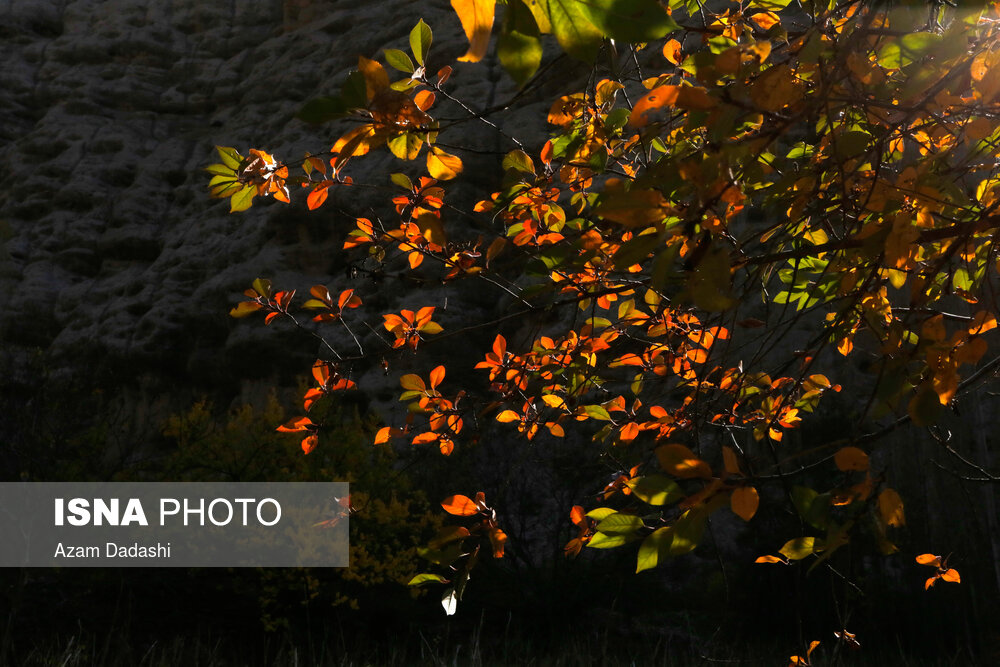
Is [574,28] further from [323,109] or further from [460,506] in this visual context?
[460,506]

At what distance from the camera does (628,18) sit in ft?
1.75

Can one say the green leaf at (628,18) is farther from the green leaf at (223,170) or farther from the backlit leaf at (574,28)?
the green leaf at (223,170)

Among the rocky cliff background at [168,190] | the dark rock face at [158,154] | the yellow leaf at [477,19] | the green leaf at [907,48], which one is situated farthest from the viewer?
the dark rock face at [158,154]

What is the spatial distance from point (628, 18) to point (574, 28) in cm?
4

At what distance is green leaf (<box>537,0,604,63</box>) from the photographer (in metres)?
0.55

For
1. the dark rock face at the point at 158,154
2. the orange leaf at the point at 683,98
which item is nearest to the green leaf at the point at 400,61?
the orange leaf at the point at 683,98

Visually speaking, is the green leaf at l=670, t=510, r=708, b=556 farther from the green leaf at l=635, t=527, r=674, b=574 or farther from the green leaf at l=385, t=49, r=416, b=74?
the green leaf at l=385, t=49, r=416, b=74

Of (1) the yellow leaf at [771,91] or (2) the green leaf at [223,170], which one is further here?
(2) the green leaf at [223,170]

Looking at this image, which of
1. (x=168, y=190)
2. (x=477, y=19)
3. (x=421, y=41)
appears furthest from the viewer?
(x=168, y=190)

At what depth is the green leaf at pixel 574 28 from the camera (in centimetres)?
55

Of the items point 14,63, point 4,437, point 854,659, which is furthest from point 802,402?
point 14,63

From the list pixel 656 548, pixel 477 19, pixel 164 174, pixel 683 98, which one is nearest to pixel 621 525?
pixel 656 548

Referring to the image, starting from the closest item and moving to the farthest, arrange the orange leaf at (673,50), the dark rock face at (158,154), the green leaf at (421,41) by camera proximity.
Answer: the green leaf at (421,41) < the orange leaf at (673,50) < the dark rock face at (158,154)

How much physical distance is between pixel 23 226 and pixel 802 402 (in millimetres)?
8862
